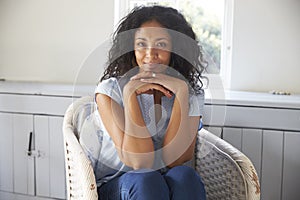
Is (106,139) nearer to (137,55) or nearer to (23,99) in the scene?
(137,55)

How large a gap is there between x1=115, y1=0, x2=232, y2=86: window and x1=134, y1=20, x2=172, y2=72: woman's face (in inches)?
36.7

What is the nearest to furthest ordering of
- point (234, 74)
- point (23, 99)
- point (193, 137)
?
point (193, 137)
point (23, 99)
point (234, 74)

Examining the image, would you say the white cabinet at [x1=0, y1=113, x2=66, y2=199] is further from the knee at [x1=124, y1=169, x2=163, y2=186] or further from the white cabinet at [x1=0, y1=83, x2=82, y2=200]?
the knee at [x1=124, y1=169, x2=163, y2=186]

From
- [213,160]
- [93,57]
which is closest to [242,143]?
[213,160]

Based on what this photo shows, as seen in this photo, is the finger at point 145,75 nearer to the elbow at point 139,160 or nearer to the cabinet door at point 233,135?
the elbow at point 139,160

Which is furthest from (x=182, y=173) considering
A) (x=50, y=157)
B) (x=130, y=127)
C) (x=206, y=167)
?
(x=50, y=157)

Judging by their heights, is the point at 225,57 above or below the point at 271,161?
above

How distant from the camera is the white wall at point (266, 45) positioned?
1.80 metres

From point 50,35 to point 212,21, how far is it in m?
0.88

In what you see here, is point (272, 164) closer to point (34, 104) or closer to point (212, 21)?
point (212, 21)

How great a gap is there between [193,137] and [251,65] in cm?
81

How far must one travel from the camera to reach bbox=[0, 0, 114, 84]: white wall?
6.68ft

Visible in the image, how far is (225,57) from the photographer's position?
76.1 inches

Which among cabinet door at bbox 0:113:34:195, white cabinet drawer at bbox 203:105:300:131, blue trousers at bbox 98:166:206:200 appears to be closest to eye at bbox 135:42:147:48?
blue trousers at bbox 98:166:206:200
